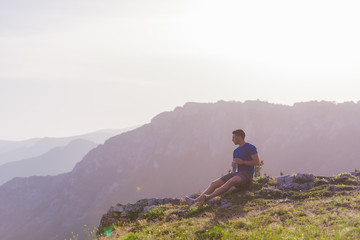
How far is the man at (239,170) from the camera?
14.2 m

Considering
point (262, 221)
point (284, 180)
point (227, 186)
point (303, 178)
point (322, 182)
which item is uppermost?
point (227, 186)

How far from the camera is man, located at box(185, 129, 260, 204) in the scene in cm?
1423

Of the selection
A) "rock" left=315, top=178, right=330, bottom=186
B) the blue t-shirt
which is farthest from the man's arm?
"rock" left=315, top=178, right=330, bottom=186

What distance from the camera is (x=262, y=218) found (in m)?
11.0

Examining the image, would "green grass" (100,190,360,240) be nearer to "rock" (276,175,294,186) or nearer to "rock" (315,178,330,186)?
"rock" (315,178,330,186)

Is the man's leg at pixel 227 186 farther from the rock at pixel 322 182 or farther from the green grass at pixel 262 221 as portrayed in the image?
the rock at pixel 322 182

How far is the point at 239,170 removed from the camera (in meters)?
15.1

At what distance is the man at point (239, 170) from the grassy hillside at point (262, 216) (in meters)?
0.52

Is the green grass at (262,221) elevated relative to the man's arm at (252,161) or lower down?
lower down

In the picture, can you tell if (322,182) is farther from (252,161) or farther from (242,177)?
(252,161)

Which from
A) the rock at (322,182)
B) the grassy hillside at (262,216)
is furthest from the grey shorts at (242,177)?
the rock at (322,182)

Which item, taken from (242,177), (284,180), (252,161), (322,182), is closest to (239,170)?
(242,177)

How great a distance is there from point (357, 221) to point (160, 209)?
8.11 metres

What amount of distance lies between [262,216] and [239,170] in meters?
3.97
